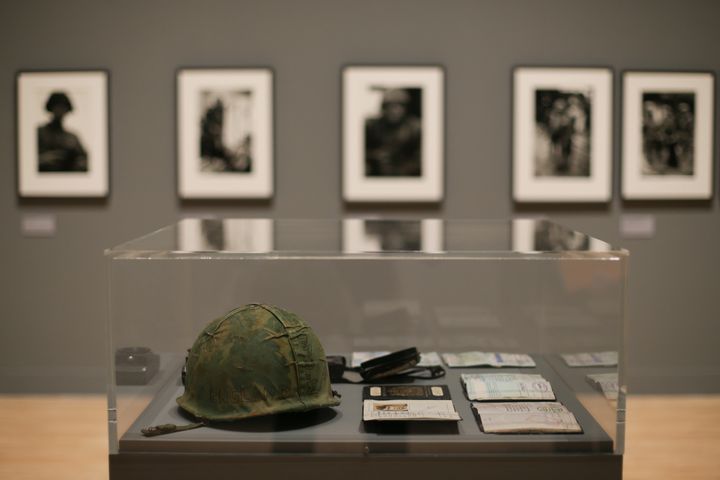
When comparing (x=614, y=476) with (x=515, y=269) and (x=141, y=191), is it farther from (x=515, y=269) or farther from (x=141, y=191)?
(x=141, y=191)

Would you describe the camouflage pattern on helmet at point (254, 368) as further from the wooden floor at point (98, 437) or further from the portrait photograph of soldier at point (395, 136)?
the portrait photograph of soldier at point (395, 136)

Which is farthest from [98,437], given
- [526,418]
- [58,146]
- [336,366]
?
[526,418]

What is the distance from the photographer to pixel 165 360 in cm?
356

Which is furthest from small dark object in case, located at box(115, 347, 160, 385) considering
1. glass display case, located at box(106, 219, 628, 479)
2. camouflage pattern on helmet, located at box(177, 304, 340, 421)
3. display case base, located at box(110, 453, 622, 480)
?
display case base, located at box(110, 453, 622, 480)

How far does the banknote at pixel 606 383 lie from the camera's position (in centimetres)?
318

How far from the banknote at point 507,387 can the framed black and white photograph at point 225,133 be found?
3416 millimetres

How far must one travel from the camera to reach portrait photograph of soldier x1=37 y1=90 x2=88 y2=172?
22.7 ft

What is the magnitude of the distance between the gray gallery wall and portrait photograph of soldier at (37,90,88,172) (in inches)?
9.8

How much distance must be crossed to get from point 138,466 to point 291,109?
4.07 meters

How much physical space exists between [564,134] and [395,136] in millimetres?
1271

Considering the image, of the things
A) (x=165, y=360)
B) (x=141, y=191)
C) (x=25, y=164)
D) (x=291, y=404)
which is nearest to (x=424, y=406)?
(x=291, y=404)

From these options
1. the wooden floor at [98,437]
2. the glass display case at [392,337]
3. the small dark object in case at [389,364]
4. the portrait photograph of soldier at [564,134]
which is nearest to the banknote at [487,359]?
the glass display case at [392,337]

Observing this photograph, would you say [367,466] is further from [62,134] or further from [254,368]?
[62,134]

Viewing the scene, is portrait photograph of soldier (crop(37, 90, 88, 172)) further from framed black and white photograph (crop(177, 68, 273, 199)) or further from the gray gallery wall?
framed black and white photograph (crop(177, 68, 273, 199))
